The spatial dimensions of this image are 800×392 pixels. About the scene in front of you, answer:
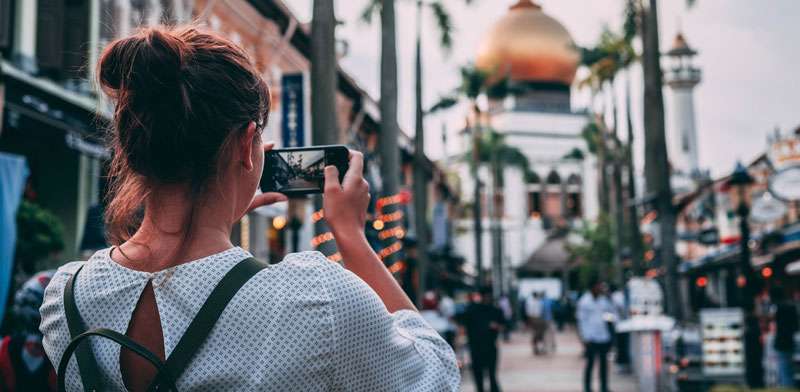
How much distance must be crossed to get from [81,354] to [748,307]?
1597 centimetres

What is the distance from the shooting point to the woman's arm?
1.99 m

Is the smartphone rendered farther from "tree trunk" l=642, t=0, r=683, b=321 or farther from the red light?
"tree trunk" l=642, t=0, r=683, b=321

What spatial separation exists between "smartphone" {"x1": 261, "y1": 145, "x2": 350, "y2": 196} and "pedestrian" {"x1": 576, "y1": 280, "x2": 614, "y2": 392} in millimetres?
13698

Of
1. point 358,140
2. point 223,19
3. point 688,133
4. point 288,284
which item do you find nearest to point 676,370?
point 223,19

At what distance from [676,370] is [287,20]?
1298 cm

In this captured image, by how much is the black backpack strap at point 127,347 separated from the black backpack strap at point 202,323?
0.04 ft

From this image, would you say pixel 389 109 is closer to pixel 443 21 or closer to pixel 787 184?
pixel 787 184

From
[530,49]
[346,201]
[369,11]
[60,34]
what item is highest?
[530,49]

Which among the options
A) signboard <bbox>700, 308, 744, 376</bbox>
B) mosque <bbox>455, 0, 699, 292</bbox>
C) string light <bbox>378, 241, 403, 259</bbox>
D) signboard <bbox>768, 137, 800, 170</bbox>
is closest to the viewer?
signboard <bbox>700, 308, 744, 376</bbox>

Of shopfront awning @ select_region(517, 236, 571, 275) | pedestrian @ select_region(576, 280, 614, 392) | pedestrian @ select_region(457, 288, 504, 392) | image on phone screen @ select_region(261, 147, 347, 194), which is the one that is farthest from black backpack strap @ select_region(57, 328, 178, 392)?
shopfront awning @ select_region(517, 236, 571, 275)

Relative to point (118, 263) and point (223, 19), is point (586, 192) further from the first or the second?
point (118, 263)

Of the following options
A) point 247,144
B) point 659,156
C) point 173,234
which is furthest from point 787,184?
point 173,234

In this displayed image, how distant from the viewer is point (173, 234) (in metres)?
1.89

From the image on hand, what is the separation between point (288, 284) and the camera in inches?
69.4
